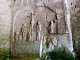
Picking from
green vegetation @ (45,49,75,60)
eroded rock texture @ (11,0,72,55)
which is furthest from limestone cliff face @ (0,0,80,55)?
green vegetation @ (45,49,75,60)

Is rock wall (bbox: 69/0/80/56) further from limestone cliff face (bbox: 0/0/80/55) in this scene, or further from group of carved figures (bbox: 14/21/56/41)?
group of carved figures (bbox: 14/21/56/41)

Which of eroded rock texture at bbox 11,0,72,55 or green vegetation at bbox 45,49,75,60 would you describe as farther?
eroded rock texture at bbox 11,0,72,55

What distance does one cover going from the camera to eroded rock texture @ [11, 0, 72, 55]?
11.4ft

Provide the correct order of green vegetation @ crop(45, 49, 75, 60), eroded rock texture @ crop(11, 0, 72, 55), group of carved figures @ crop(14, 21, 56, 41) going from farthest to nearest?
group of carved figures @ crop(14, 21, 56, 41) < eroded rock texture @ crop(11, 0, 72, 55) < green vegetation @ crop(45, 49, 75, 60)

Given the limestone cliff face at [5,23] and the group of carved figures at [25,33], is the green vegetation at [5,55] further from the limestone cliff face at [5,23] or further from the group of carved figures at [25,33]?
the group of carved figures at [25,33]

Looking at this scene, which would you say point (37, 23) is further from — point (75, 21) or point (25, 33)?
point (75, 21)

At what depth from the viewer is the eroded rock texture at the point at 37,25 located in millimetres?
3469

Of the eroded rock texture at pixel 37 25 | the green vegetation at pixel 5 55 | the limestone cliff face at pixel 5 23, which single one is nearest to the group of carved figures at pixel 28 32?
the eroded rock texture at pixel 37 25

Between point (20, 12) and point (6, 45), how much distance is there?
809 mm

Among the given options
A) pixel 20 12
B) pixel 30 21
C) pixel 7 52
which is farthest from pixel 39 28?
pixel 7 52

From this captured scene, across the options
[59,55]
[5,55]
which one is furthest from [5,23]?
[59,55]

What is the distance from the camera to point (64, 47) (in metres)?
3.39

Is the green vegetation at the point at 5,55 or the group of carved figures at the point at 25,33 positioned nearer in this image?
the green vegetation at the point at 5,55

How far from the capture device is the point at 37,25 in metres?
3.67
